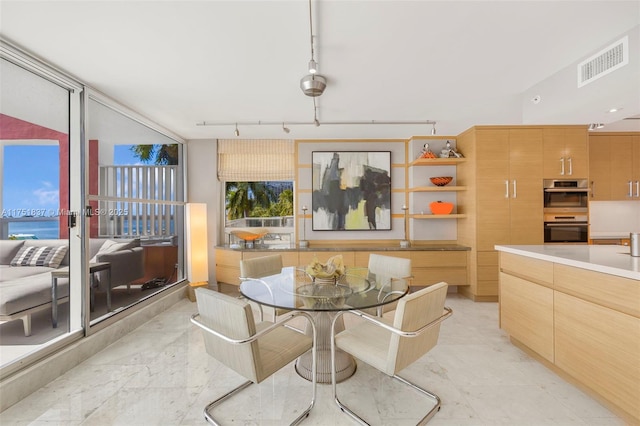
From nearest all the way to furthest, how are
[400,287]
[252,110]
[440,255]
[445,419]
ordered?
[445,419] < [400,287] < [252,110] < [440,255]

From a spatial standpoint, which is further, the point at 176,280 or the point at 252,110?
the point at 176,280

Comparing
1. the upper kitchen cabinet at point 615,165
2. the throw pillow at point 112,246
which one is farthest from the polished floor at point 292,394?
the upper kitchen cabinet at point 615,165

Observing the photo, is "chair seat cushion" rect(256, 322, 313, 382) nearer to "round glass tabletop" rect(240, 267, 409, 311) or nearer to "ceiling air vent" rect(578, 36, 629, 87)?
"round glass tabletop" rect(240, 267, 409, 311)

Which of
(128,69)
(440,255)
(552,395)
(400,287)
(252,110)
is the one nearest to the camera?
(552,395)

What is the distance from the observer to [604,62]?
2.08 m

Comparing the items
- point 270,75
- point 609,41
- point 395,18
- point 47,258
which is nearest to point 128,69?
point 270,75

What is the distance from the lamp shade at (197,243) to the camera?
4.20 metres

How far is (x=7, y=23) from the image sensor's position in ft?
6.04

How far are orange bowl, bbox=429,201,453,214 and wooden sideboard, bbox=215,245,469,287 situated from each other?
59 centimetres

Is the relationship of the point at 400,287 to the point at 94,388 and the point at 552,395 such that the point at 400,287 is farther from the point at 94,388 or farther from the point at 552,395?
the point at 94,388

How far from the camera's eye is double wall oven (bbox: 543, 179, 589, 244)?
13.0 ft

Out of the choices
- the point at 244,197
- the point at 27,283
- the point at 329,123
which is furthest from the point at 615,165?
the point at 27,283

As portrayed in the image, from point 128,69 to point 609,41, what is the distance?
3950 mm

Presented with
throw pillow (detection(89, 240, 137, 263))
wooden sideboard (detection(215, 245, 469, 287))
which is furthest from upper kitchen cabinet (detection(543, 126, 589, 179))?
throw pillow (detection(89, 240, 137, 263))
